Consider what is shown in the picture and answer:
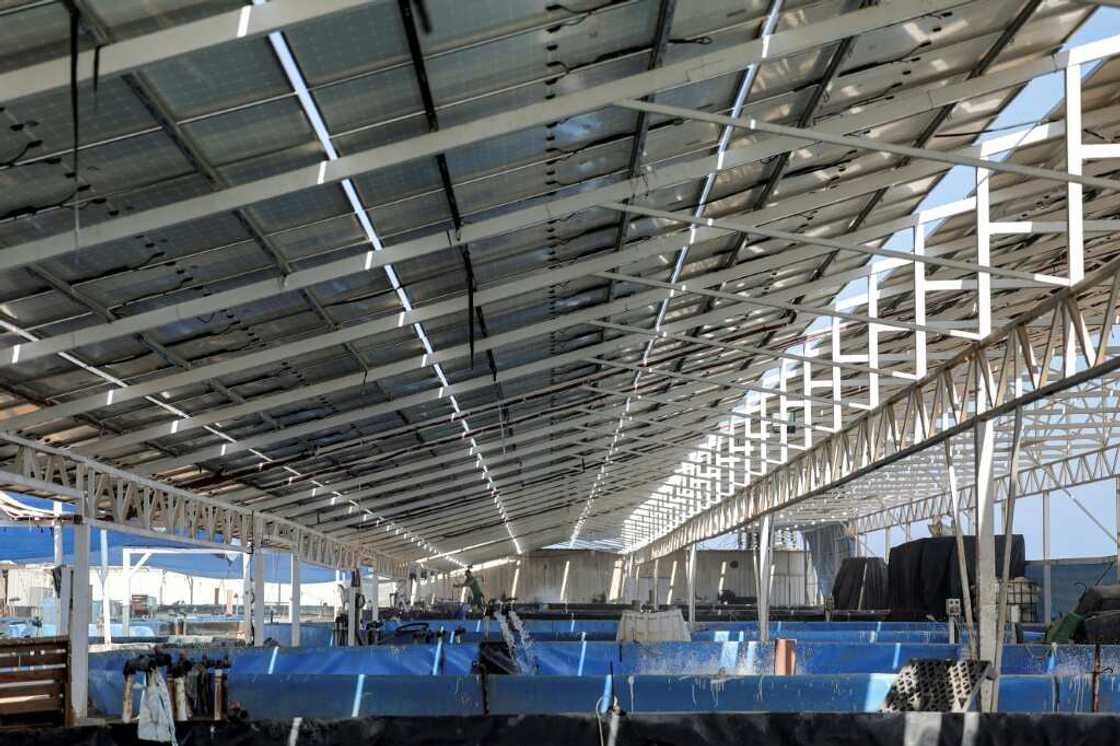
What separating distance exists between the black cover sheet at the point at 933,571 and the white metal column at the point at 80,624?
2821cm

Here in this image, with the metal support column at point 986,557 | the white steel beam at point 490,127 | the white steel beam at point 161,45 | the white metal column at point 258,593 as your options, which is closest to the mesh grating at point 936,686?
the metal support column at point 986,557

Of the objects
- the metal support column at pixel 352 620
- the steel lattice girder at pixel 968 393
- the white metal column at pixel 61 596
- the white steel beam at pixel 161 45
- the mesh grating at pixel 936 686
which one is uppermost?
the white steel beam at pixel 161 45

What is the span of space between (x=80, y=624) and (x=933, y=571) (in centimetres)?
3009

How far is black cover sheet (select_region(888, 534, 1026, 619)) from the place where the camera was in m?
39.9

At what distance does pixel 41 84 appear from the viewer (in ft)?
27.1

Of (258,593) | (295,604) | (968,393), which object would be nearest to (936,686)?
(968,393)

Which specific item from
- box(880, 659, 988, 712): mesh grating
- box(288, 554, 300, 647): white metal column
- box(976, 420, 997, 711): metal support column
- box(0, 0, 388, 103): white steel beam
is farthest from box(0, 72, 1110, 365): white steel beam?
box(288, 554, 300, 647): white metal column

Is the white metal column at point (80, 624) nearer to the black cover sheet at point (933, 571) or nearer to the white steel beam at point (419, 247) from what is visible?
the white steel beam at point (419, 247)

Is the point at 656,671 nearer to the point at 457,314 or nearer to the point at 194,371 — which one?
the point at 457,314

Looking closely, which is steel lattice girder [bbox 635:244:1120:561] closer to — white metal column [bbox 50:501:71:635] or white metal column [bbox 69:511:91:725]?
white metal column [bbox 69:511:91:725]

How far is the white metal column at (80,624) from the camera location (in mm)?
17047

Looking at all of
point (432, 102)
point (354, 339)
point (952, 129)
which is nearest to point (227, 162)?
point (432, 102)

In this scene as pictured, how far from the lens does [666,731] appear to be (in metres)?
10.2

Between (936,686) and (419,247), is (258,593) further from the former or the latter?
(936,686)
